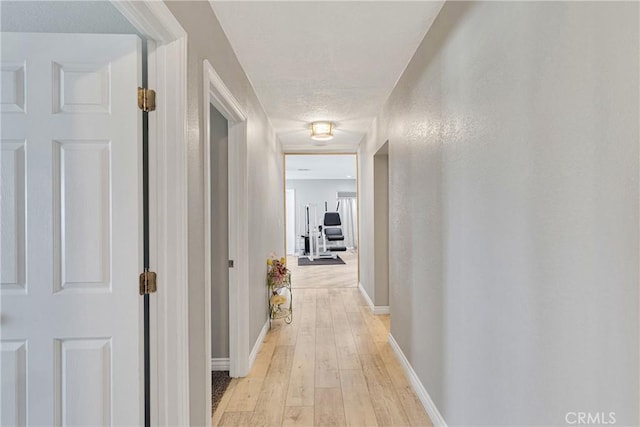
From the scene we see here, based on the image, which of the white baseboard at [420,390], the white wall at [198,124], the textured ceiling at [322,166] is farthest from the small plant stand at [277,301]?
the textured ceiling at [322,166]

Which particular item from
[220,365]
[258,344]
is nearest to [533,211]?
[220,365]

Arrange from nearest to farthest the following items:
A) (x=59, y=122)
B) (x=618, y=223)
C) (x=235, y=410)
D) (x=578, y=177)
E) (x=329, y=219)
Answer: (x=618, y=223)
(x=578, y=177)
(x=59, y=122)
(x=235, y=410)
(x=329, y=219)

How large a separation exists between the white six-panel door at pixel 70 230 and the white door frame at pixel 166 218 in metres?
0.07

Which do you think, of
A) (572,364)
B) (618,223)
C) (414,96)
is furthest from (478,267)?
(414,96)

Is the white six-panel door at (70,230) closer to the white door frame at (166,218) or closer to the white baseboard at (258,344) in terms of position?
the white door frame at (166,218)

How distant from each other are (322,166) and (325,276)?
300 cm

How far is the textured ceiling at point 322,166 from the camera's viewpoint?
7.28m

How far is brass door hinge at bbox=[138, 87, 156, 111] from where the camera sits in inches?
51.4

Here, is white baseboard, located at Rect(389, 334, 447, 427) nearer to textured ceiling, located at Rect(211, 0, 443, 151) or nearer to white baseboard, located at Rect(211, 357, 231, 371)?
white baseboard, located at Rect(211, 357, 231, 371)

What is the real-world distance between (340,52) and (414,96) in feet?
1.99

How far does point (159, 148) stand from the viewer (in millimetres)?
1340

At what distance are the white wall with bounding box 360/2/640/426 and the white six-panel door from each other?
1.40 m

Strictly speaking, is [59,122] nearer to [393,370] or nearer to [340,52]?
[340,52]

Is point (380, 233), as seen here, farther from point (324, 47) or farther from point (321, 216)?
point (321, 216)
